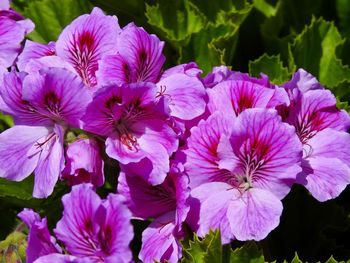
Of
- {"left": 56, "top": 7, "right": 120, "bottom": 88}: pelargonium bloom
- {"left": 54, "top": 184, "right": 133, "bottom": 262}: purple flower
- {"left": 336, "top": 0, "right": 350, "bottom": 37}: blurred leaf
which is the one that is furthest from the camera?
{"left": 336, "top": 0, "right": 350, "bottom": 37}: blurred leaf

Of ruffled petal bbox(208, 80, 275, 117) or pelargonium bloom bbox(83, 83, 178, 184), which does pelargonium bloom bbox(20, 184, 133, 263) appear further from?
ruffled petal bbox(208, 80, 275, 117)

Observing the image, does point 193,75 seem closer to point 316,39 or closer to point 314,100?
point 314,100

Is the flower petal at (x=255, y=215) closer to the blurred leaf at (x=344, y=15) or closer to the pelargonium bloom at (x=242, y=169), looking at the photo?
the pelargonium bloom at (x=242, y=169)

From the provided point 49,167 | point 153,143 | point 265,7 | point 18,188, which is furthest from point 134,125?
point 265,7

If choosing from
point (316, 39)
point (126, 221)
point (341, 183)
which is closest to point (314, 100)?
point (341, 183)

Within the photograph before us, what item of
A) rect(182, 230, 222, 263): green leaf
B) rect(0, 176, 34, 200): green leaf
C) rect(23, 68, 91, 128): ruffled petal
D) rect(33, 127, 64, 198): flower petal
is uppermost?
rect(23, 68, 91, 128): ruffled petal

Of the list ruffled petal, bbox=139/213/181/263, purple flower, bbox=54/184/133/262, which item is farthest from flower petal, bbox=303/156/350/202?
purple flower, bbox=54/184/133/262

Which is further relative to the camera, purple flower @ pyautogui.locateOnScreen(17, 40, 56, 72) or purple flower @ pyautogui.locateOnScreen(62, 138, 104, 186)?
purple flower @ pyautogui.locateOnScreen(17, 40, 56, 72)
